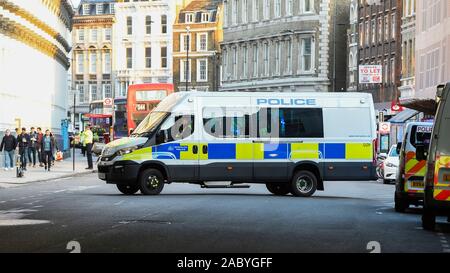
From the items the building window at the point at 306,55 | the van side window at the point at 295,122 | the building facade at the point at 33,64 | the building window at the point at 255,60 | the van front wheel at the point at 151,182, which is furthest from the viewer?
the building window at the point at 255,60

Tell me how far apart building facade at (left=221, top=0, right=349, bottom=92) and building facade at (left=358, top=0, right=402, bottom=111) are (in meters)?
10.1

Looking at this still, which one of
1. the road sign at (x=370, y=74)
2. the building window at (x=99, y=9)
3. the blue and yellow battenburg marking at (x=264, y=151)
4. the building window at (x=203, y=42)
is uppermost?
the building window at (x=99, y=9)

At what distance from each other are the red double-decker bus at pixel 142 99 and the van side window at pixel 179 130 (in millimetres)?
33622

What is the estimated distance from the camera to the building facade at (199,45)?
136000mm

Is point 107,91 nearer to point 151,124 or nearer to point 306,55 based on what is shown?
point 306,55

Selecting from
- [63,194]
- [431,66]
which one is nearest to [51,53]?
[431,66]

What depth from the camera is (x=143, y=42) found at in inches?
5802

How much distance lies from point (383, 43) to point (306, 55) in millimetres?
19016

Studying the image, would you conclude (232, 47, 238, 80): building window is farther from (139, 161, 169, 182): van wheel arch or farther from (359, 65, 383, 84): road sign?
(139, 161, 169, 182): van wheel arch

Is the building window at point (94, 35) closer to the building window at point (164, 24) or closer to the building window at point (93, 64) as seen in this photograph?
the building window at point (93, 64)

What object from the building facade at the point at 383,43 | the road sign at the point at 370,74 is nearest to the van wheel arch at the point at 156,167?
the road sign at the point at 370,74

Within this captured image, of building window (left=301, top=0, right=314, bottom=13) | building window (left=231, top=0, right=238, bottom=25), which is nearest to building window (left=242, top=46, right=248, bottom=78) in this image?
building window (left=231, top=0, right=238, bottom=25)

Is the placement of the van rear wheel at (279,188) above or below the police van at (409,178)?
below
